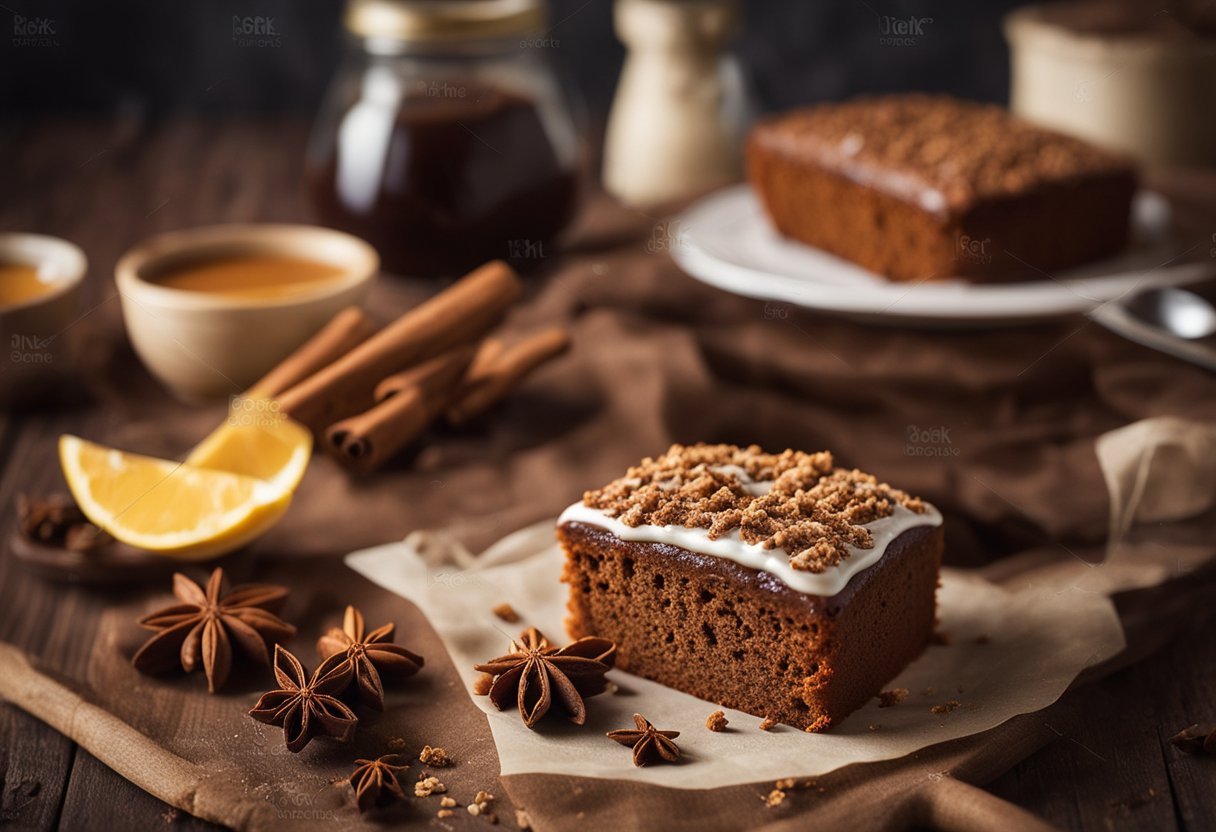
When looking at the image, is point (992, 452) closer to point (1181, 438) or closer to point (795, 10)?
point (1181, 438)

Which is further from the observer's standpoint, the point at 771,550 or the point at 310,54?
the point at 310,54

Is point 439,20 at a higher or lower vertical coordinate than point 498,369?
higher

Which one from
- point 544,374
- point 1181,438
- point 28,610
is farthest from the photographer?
point 544,374

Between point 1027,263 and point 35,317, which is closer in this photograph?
point 35,317

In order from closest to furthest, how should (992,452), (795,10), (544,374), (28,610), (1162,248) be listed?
(28,610)
(992,452)
(544,374)
(1162,248)
(795,10)

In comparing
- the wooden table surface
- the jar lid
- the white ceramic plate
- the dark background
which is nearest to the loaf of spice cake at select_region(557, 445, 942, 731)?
the wooden table surface

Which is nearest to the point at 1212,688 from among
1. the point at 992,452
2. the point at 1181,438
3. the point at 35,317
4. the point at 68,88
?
the point at 1181,438

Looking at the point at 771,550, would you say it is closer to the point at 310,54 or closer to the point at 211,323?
the point at 211,323

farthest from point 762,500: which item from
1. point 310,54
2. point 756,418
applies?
point 310,54

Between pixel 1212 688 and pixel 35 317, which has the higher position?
pixel 35 317
